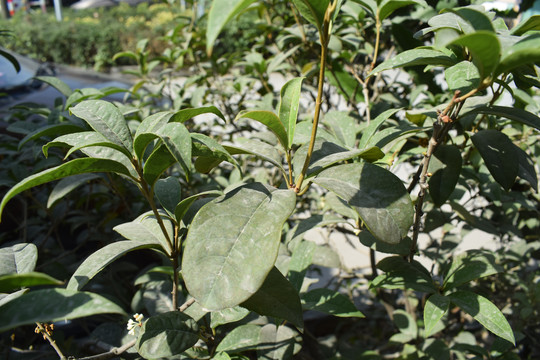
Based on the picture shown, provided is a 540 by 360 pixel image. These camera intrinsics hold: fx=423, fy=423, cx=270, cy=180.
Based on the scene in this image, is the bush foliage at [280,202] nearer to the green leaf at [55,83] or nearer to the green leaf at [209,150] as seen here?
the green leaf at [209,150]

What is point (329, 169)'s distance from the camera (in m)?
0.88

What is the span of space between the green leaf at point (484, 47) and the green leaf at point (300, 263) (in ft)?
2.42

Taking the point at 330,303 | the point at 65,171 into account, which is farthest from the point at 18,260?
the point at 330,303

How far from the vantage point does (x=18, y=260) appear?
0.89 meters

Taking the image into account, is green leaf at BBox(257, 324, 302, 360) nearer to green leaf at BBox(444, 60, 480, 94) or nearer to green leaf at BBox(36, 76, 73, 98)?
green leaf at BBox(444, 60, 480, 94)

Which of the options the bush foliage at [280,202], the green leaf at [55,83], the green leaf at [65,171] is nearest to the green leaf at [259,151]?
the bush foliage at [280,202]

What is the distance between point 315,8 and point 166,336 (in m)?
0.69

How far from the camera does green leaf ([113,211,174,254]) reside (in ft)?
3.11

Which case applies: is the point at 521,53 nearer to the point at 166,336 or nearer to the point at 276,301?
the point at 276,301

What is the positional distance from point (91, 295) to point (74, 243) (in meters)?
1.83

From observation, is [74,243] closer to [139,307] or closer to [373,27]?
[139,307]

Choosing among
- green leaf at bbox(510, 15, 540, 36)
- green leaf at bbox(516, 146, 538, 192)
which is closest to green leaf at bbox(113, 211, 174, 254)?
green leaf at bbox(510, 15, 540, 36)

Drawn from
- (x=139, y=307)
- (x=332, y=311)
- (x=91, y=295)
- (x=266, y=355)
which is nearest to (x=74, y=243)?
(x=139, y=307)

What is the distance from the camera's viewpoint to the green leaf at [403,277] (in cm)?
108
